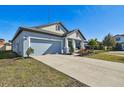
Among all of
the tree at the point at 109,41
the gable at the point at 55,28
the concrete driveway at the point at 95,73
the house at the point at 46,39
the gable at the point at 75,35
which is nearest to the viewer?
the concrete driveway at the point at 95,73

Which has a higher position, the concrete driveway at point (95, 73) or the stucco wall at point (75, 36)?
the stucco wall at point (75, 36)

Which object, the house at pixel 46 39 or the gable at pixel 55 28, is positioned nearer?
the house at pixel 46 39

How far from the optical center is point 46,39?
1728 cm

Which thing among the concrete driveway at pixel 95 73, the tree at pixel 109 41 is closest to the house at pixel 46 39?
the concrete driveway at pixel 95 73

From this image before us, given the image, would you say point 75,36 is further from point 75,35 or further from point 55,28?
point 55,28

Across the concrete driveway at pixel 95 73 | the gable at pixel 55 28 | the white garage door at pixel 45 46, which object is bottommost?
the concrete driveway at pixel 95 73

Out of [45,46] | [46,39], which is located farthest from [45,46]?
[46,39]

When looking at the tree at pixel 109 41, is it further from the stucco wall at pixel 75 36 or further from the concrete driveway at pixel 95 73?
the concrete driveway at pixel 95 73

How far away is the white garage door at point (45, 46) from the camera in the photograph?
15977mm

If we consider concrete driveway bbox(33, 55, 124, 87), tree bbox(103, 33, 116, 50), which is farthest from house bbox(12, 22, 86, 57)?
tree bbox(103, 33, 116, 50)

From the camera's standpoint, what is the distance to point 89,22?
16609 millimetres
